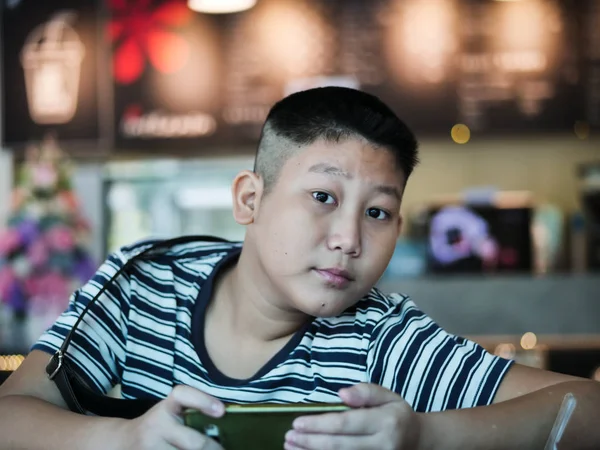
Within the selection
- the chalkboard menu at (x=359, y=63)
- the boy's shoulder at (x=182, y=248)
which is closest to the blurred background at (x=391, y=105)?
the chalkboard menu at (x=359, y=63)

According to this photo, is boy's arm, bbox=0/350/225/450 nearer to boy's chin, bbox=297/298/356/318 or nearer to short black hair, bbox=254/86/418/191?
boy's chin, bbox=297/298/356/318

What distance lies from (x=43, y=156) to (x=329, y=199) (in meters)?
2.25

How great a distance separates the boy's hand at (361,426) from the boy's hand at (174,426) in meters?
0.07

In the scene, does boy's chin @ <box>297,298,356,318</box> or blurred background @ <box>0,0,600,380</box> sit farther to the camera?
blurred background @ <box>0,0,600,380</box>

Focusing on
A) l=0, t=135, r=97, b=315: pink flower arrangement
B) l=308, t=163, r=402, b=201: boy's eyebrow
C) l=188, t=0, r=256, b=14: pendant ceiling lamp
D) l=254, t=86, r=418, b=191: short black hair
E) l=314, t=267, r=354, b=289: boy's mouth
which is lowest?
l=0, t=135, r=97, b=315: pink flower arrangement

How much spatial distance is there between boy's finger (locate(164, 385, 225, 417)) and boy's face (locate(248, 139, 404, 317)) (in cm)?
27

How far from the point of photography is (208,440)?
67 centimetres

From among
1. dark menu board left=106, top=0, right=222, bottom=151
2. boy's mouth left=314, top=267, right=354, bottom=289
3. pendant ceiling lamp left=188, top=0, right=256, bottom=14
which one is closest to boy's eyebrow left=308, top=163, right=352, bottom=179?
boy's mouth left=314, top=267, right=354, bottom=289

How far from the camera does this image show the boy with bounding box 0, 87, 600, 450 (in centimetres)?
86

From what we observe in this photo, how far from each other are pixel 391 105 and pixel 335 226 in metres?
2.81

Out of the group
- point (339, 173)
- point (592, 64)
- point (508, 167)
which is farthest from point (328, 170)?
point (508, 167)

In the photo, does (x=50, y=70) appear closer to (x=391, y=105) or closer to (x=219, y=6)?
(x=219, y=6)

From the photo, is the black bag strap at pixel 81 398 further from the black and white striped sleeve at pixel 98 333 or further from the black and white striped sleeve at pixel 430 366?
the black and white striped sleeve at pixel 430 366

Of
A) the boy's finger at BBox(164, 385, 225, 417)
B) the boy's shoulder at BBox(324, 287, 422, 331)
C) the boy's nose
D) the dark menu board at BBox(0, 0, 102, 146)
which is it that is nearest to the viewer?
the boy's finger at BBox(164, 385, 225, 417)
